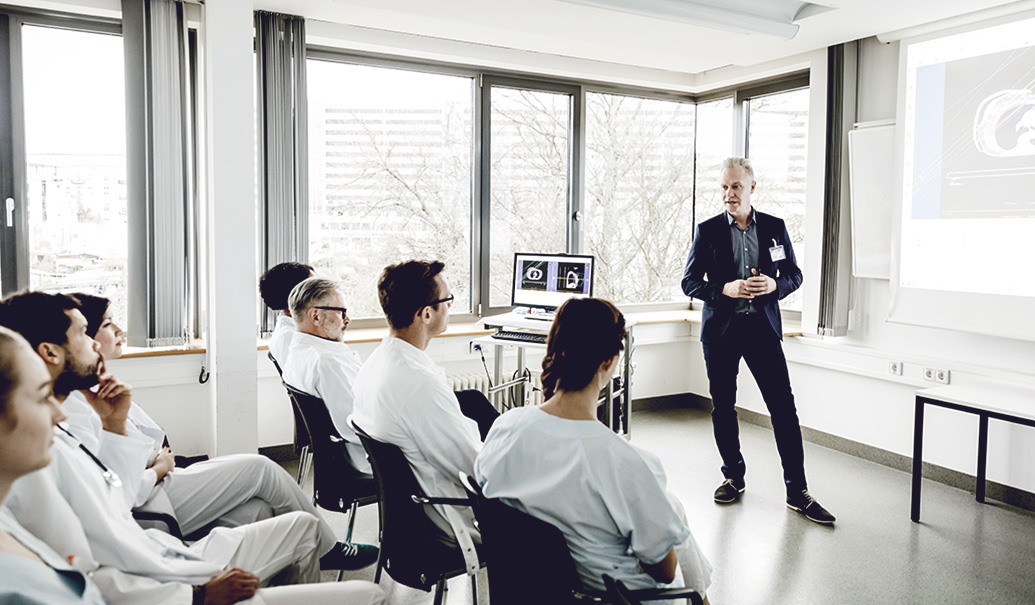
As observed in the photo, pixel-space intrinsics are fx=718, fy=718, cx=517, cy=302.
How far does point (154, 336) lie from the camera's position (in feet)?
12.9

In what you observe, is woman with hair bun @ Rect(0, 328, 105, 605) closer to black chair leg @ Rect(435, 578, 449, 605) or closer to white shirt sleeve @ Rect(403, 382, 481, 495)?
white shirt sleeve @ Rect(403, 382, 481, 495)

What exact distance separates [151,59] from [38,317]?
250cm

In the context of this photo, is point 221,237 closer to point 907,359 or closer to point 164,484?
point 164,484

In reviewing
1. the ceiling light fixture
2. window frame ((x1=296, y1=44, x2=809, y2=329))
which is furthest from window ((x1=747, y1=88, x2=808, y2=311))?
the ceiling light fixture

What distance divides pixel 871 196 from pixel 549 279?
1.99 m

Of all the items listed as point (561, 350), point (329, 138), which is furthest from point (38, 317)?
point (329, 138)

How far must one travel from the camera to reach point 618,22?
13.4ft

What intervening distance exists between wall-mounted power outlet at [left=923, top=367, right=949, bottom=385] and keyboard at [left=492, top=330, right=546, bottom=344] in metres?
2.17

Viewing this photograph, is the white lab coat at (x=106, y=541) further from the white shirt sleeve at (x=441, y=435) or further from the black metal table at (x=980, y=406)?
the black metal table at (x=980, y=406)

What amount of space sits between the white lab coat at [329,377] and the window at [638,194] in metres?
3.06

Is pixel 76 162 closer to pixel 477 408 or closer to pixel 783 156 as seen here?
pixel 477 408

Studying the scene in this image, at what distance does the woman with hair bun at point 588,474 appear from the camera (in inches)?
60.6

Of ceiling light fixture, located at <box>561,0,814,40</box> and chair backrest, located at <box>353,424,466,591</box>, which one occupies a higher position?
ceiling light fixture, located at <box>561,0,814,40</box>

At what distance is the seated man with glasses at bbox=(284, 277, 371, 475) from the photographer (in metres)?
2.74
